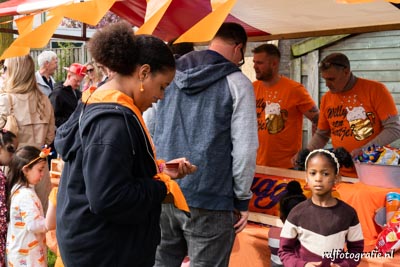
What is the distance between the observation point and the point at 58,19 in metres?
3.48

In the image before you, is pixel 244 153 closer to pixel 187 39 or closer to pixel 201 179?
pixel 201 179

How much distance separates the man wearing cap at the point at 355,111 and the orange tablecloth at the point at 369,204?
0.55 meters

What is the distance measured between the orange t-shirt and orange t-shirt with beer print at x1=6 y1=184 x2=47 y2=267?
2.07 m

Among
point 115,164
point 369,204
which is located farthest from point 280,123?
point 115,164

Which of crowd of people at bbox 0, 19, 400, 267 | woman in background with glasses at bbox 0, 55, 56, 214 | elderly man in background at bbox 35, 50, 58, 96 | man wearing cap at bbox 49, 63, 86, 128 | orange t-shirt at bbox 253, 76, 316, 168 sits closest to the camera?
crowd of people at bbox 0, 19, 400, 267

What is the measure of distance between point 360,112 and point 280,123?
87 centimetres

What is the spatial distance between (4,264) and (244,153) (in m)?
2.25

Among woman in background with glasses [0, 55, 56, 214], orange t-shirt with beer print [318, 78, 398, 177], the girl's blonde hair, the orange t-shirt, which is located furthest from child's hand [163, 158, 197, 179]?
the girl's blonde hair

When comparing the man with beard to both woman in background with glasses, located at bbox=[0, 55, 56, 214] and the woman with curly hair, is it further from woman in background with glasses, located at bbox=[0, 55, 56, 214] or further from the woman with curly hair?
Result: the woman with curly hair

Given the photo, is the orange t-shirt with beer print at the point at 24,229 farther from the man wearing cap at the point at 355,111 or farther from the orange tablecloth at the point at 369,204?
the man wearing cap at the point at 355,111

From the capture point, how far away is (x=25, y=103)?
207 inches

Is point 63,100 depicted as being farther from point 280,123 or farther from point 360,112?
point 360,112

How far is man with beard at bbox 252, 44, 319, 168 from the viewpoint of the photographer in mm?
5305

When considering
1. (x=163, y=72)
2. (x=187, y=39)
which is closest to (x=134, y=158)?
(x=163, y=72)
